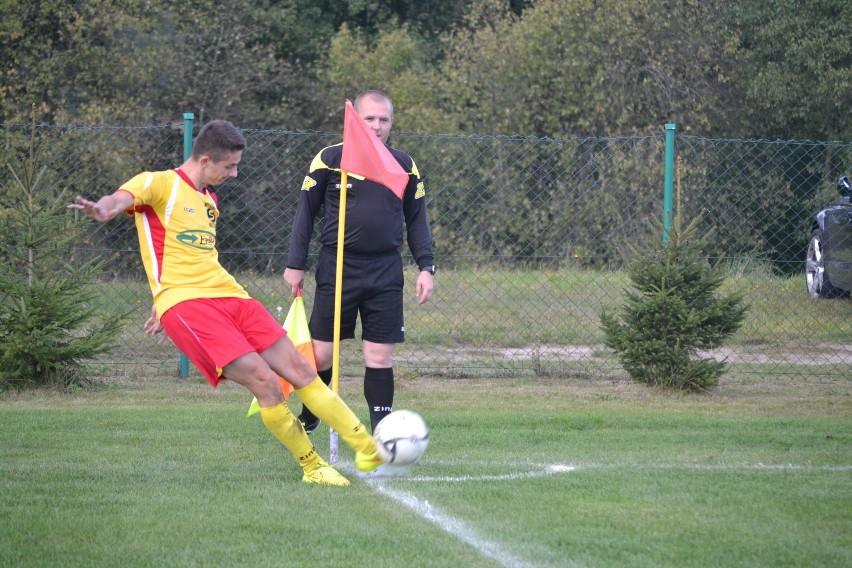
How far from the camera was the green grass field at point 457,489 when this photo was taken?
423 cm

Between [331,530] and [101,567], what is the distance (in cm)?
95

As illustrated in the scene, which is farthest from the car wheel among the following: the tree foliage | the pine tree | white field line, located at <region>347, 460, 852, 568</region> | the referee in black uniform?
the tree foliage

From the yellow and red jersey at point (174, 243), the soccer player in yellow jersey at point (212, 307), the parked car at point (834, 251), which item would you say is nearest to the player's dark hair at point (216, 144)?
the soccer player in yellow jersey at point (212, 307)

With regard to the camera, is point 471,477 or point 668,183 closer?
point 471,477

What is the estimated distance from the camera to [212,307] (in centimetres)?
520

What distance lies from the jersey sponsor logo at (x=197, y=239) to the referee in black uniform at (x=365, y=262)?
88 cm

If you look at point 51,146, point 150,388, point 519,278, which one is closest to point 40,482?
point 150,388

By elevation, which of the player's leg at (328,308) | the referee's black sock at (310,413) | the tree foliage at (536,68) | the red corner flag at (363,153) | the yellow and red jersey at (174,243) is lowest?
the referee's black sock at (310,413)

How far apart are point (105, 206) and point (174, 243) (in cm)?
51

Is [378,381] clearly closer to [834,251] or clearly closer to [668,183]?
[668,183]

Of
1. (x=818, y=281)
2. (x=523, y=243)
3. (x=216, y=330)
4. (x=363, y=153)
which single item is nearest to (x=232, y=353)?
(x=216, y=330)

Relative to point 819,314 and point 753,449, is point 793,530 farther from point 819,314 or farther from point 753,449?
point 819,314

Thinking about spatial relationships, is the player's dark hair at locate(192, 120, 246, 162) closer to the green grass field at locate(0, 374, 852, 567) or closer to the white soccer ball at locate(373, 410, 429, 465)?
the white soccer ball at locate(373, 410, 429, 465)

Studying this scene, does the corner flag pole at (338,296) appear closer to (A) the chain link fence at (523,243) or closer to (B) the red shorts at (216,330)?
(B) the red shorts at (216,330)
